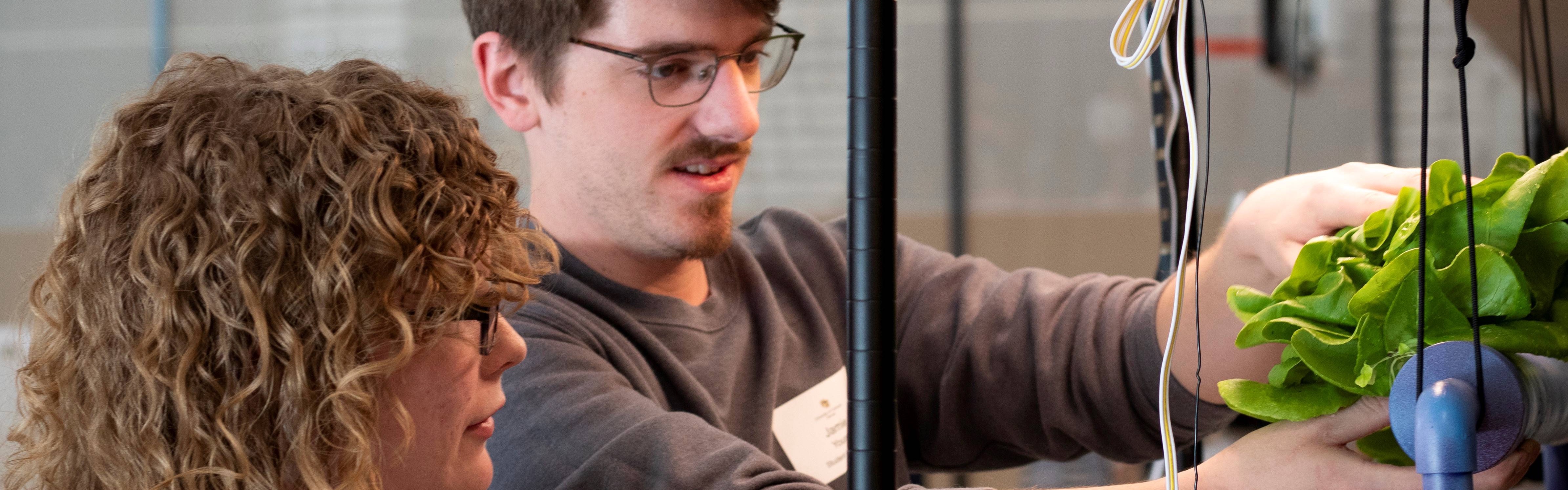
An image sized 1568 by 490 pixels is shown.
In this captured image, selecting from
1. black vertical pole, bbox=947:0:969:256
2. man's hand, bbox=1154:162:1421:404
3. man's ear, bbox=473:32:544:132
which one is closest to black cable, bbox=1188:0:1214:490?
man's hand, bbox=1154:162:1421:404

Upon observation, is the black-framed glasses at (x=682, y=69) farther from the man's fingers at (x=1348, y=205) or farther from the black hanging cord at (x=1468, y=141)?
the black hanging cord at (x=1468, y=141)

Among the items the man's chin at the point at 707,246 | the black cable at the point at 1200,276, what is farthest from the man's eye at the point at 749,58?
the black cable at the point at 1200,276

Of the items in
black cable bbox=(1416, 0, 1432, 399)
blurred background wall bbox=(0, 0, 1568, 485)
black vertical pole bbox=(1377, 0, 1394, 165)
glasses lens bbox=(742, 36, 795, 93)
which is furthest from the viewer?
black vertical pole bbox=(1377, 0, 1394, 165)

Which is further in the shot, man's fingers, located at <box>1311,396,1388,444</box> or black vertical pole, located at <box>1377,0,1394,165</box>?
black vertical pole, located at <box>1377,0,1394,165</box>

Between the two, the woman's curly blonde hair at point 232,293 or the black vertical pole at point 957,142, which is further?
the black vertical pole at point 957,142

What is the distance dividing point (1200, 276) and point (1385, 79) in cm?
347

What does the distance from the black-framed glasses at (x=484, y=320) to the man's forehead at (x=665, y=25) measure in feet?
1.33

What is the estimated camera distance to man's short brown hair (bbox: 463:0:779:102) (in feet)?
3.37

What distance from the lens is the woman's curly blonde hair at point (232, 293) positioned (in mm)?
565

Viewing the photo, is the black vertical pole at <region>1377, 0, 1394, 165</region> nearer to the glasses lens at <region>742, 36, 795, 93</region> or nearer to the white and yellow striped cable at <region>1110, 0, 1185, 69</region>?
the glasses lens at <region>742, 36, 795, 93</region>

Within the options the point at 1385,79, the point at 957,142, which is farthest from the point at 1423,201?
the point at 1385,79

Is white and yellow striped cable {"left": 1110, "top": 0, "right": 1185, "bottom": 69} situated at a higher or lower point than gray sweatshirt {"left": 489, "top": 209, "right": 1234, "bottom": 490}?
higher

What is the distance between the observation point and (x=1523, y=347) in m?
0.49

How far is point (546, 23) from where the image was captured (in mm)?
1056
